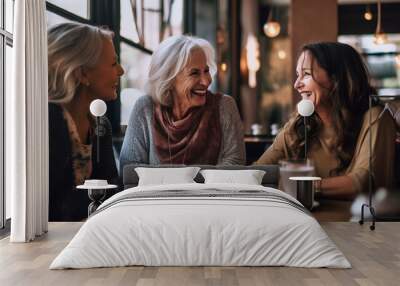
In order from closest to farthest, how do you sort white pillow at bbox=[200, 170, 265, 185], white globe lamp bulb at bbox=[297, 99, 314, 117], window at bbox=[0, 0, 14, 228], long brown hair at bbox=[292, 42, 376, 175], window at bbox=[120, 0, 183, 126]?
window at bbox=[0, 0, 14, 228] → white pillow at bbox=[200, 170, 265, 185] → white globe lamp bulb at bbox=[297, 99, 314, 117] → long brown hair at bbox=[292, 42, 376, 175] → window at bbox=[120, 0, 183, 126]

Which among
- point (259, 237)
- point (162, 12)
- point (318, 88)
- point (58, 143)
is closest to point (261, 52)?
point (318, 88)

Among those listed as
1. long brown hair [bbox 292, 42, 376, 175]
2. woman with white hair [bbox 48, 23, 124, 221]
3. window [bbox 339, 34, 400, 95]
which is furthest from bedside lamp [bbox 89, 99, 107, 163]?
window [bbox 339, 34, 400, 95]

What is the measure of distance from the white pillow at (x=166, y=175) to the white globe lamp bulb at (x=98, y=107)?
803mm

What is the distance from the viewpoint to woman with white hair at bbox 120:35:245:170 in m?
7.25

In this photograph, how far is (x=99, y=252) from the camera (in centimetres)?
461

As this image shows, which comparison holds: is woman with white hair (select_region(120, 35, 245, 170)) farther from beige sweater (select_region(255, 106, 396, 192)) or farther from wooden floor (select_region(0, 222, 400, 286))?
wooden floor (select_region(0, 222, 400, 286))

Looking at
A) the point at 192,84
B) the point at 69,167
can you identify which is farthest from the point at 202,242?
the point at 69,167

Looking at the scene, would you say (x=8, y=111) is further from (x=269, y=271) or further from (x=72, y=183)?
(x=269, y=271)

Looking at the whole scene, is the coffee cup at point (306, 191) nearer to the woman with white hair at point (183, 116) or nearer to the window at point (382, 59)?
the woman with white hair at point (183, 116)

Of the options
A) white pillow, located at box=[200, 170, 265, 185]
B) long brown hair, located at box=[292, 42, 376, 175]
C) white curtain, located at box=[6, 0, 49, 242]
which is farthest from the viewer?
long brown hair, located at box=[292, 42, 376, 175]

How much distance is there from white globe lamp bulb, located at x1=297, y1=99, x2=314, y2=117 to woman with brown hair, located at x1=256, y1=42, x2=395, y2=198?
17cm

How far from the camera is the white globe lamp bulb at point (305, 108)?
6.98m

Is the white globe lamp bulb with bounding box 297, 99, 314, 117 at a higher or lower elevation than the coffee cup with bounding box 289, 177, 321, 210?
higher

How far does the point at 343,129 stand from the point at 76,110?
3.09 meters
